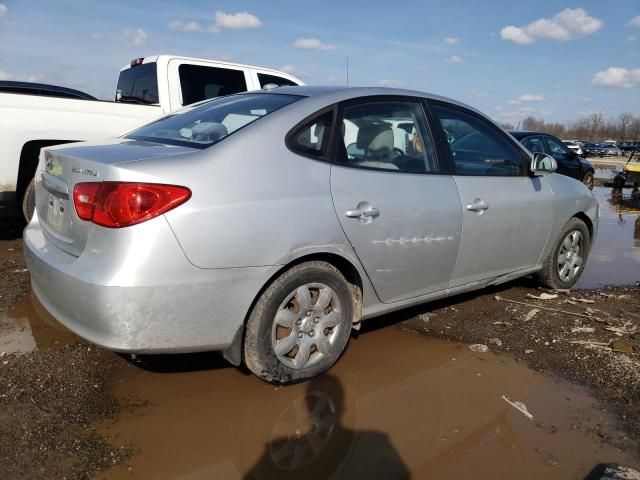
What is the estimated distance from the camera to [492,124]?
4363 millimetres

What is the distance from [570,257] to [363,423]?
3.21 meters

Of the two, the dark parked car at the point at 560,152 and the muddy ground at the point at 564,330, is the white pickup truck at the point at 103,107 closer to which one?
the muddy ground at the point at 564,330

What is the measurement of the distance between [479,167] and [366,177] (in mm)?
1260

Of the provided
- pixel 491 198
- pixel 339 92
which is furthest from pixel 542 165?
pixel 339 92

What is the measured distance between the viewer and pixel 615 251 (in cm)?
728

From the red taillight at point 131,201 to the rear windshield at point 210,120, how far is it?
43 centimetres

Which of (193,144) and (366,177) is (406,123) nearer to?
(366,177)

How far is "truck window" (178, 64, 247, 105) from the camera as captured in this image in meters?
7.00

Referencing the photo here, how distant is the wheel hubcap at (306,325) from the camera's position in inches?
118

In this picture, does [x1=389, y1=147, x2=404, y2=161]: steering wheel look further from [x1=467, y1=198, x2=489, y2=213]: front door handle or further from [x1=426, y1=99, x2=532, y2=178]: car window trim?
[x1=467, y1=198, x2=489, y2=213]: front door handle

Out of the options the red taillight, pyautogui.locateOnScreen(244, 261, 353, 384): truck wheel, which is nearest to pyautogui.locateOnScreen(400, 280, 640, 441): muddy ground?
pyautogui.locateOnScreen(244, 261, 353, 384): truck wheel

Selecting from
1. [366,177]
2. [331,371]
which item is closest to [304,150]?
[366,177]

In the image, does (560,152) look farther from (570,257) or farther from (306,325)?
(306,325)

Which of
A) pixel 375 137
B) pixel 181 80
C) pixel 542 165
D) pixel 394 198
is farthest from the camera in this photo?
pixel 181 80
